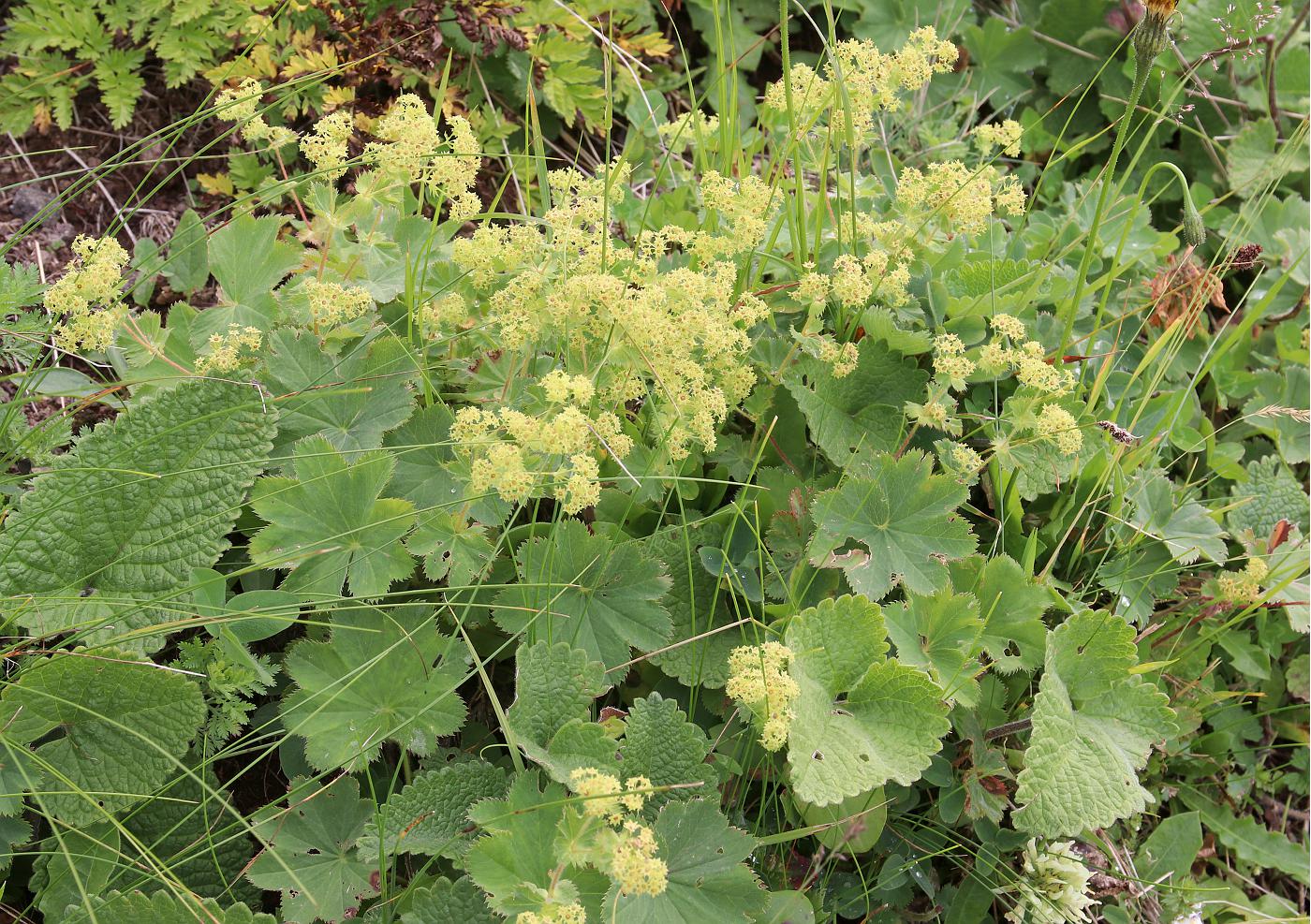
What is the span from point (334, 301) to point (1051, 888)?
1.83m

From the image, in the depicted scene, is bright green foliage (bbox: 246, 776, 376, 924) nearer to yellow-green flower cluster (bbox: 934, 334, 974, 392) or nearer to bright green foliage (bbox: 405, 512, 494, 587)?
bright green foliage (bbox: 405, 512, 494, 587)

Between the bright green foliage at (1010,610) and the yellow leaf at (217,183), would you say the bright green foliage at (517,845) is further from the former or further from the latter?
the yellow leaf at (217,183)

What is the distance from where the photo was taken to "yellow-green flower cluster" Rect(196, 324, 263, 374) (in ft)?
6.25

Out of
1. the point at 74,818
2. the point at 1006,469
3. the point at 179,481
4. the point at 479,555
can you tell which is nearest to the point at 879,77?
the point at 1006,469

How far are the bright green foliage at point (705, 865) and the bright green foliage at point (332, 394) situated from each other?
92 centimetres

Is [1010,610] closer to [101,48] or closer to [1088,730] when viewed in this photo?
[1088,730]

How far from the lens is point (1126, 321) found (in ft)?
8.98

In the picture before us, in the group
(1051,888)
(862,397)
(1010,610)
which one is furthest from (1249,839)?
(862,397)

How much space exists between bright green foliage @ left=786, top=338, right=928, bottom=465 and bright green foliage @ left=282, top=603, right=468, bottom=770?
0.92 metres

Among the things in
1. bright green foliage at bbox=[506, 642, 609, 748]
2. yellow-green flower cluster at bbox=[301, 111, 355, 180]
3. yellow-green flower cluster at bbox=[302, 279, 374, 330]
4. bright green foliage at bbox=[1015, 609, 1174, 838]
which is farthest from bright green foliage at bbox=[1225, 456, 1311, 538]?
yellow-green flower cluster at bbox=[301, 111, 355, 180]

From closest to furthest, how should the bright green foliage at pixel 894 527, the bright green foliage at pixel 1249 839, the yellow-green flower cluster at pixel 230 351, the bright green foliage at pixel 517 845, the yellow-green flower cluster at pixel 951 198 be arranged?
the bright green foliage at pixel 517 845 < the yellow-green flower cluster at pixel 230 351 < the bright green foliage at pixel 894 527 < the yellow-green flower cluster at pixel 951 198 < the bright green foliage at pixel 1249 839

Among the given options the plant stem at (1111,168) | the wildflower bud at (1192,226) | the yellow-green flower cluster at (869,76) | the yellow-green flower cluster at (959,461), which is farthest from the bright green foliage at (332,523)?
the wildflower bud at (1192,226)

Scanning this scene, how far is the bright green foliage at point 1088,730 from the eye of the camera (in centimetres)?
185

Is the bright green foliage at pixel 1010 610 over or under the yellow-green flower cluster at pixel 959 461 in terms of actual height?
under
